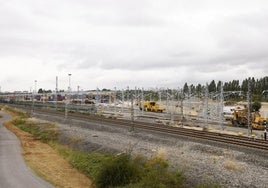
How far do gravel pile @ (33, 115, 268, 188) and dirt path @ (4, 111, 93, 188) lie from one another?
9.61 feet

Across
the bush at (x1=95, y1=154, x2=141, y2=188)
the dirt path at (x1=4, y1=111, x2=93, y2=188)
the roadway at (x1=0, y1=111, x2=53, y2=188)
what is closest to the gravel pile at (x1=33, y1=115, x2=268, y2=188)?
the bush at (x1=95, y1=154, x2=141, y2=188)

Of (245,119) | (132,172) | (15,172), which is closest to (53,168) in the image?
(15,172)

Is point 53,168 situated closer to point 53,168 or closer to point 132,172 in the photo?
point 53,168

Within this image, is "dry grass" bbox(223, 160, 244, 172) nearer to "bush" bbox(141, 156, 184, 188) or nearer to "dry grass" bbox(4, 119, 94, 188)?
"bush" bbox(141, 156, 184, 188)

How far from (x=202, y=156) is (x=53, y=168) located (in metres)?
9.89

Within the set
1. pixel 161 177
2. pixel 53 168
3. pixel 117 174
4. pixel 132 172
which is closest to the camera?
pixel 161 177

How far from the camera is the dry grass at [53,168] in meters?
18.8

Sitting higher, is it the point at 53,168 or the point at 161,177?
the point at 161,177

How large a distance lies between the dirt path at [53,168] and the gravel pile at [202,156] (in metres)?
2.93

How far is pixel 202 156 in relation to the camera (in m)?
21.6

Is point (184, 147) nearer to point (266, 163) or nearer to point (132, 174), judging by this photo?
point (266, 163)

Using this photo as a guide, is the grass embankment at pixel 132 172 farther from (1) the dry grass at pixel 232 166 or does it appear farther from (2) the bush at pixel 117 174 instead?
(1) the dry grass at pixel 232 166

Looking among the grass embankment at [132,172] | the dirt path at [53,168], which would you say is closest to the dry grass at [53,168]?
the dirt path at [53,168]

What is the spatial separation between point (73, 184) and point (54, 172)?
118 inches
